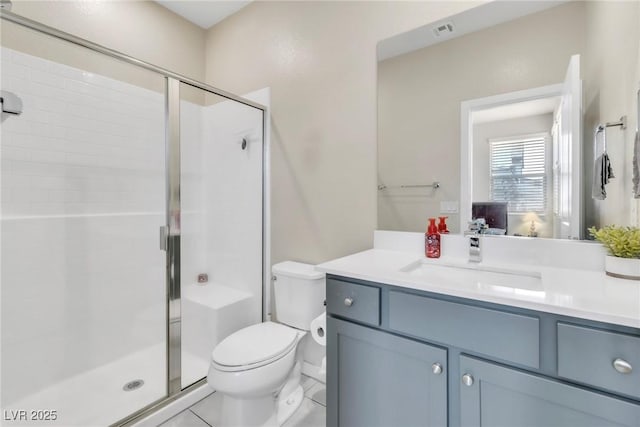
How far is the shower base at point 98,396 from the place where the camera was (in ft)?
5.09

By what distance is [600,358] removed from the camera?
0.72m

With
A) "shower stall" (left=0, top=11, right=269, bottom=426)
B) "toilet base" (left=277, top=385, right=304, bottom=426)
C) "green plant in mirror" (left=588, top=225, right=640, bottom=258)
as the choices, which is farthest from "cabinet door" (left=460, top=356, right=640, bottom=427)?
"shower stall" (left=0, top=11, right=269, bottom=426)

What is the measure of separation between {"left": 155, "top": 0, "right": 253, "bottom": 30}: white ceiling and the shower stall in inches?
25.2

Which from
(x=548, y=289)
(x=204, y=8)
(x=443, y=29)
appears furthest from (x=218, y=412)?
(x=204, y=8)

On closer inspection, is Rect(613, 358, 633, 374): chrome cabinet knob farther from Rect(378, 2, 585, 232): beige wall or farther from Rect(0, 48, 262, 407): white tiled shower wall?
Rect(0, 48, 262, 407): white tiled shower wall

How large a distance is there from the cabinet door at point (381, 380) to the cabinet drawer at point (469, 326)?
6cm

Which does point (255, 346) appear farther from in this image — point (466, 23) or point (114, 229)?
point (466, 23)

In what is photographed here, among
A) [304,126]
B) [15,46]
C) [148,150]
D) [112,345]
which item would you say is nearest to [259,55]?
[304,126]

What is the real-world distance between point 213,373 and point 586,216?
1.67 meters

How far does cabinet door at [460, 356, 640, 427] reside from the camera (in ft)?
2.37

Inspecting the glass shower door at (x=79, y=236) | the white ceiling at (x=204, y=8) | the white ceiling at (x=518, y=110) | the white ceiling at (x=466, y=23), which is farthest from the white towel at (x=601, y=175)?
the white ceiling at (x=204, y=8)

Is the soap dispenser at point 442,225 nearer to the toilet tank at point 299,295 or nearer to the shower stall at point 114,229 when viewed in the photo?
the toilet tank at point 299,295

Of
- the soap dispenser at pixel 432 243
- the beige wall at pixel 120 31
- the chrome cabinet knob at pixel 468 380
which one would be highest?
the beige wall at pixel 120 31

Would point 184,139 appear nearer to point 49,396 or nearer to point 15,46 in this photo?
point 15,46
